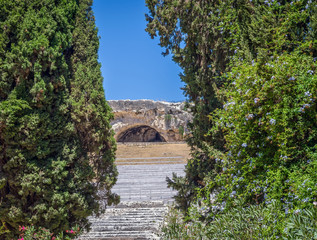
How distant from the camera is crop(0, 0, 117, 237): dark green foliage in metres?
4.59

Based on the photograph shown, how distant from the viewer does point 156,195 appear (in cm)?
929

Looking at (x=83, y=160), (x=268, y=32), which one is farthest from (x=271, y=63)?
(x=83, y=160)

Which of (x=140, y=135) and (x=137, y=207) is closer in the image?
(x=137, y=207)

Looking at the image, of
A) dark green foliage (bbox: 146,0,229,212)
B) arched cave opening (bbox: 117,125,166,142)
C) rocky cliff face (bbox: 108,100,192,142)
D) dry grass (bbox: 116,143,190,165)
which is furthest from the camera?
A: arched cave opening (bbox: 117,125,166,142)

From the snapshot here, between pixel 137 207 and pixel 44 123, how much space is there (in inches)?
175

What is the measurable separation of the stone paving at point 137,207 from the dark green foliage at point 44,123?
1.17 metres

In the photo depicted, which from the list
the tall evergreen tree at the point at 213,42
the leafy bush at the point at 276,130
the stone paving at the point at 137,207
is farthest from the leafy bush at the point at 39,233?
the leafy bush at the point at 276,130

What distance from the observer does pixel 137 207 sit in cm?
817

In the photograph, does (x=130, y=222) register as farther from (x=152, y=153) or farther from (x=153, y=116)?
(x=153, y=116)

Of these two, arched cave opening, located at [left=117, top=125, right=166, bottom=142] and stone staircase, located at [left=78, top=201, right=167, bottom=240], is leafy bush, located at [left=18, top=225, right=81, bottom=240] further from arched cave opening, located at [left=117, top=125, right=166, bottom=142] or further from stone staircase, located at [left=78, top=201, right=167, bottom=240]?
arched cave opening, located at [left=117, top=125, right=166, bottom=142]

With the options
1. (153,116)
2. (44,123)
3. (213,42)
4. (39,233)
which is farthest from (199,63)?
(153,116)

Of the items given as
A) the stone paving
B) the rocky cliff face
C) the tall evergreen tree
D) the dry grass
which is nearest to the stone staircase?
the stone paving


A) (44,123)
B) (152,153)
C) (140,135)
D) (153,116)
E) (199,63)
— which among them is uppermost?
(153,116)

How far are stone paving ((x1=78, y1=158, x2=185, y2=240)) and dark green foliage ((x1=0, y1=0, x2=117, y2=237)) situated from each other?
1.17 m
